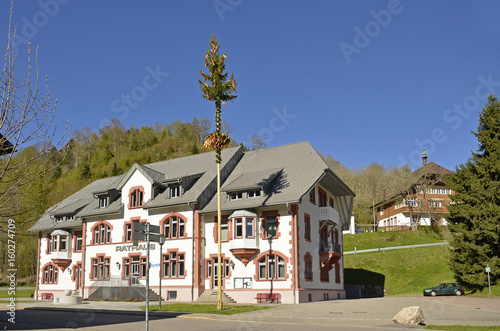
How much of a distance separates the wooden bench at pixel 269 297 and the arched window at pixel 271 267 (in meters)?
1.18

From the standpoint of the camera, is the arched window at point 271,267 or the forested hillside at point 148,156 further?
the forested hillside at point 148,156

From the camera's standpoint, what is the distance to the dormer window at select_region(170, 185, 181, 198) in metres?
38.9

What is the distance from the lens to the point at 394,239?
65.9m

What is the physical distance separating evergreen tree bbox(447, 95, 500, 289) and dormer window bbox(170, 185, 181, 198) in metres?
25.3

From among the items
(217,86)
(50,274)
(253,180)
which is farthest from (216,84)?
(50,274)

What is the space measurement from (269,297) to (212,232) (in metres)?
7.06

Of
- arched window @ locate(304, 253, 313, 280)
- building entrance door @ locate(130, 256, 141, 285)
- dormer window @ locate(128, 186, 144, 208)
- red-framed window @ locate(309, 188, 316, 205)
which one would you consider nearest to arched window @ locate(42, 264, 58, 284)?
building entrance door @ locate(130, 256, 141, 285)

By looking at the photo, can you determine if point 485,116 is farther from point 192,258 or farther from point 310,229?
point 192,258

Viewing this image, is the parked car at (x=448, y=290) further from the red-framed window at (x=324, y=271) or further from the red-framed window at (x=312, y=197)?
the red-framed window at (x=312, y=197)

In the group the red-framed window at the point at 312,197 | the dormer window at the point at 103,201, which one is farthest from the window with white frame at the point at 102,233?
the red-framed window at the point at 312,197

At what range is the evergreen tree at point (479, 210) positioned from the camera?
1582 inches

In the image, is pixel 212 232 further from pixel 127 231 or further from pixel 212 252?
pixel 127 231

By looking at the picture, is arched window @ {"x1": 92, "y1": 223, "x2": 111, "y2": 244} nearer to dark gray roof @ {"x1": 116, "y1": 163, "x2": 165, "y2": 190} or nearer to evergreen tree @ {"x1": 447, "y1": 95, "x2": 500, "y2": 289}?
dark gray roof @ {"x1": 116, "y1": 163, "x2": 165, "y2": 190}

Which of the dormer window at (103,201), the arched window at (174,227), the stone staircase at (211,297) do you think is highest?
the dormer window at (103,201)
